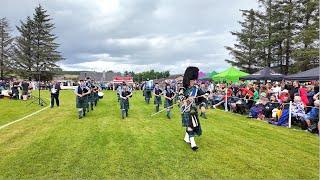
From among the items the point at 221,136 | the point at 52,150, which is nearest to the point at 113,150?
the point at 52,150

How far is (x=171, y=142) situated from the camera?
35.6ft

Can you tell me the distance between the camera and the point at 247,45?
183 ft

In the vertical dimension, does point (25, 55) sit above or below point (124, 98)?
above

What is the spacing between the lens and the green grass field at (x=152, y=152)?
764 centimetres

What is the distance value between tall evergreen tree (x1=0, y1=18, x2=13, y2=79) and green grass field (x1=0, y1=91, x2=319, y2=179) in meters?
65.6

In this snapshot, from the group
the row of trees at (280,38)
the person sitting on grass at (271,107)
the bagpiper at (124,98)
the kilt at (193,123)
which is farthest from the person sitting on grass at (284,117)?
the row of trees at (280,38)

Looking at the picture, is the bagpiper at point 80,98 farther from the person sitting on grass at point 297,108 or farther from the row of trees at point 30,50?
the row of trees at point 30,50

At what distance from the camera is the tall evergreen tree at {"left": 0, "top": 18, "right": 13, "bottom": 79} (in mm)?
74875

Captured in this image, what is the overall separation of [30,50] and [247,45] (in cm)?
4445

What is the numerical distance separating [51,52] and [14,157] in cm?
7158

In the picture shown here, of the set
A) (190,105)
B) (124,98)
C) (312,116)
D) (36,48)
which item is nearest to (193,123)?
(190,105)

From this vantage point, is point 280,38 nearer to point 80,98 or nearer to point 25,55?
point 80,98

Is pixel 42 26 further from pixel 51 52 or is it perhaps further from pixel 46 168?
pixel 46 168

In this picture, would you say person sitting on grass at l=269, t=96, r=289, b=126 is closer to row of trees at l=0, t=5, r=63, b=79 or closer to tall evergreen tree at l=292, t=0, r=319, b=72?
tall evergreen tree at l=292, t=0, r=319, b=72
